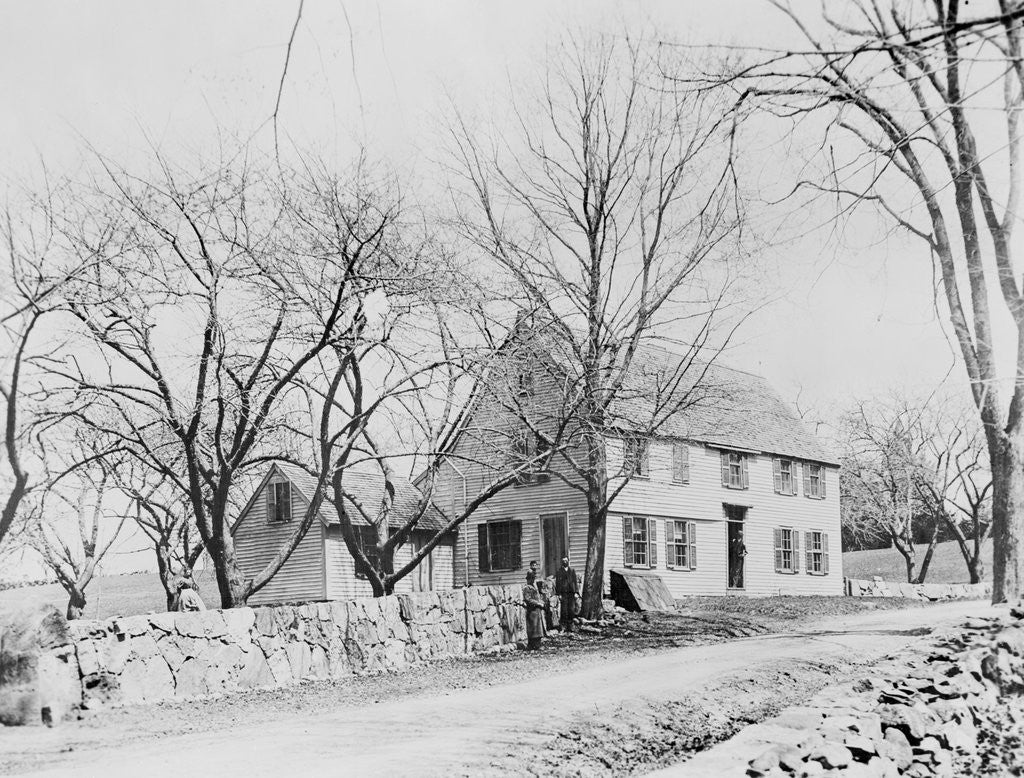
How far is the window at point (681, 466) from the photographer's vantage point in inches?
1249

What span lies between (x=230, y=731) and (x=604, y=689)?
4.25 metres

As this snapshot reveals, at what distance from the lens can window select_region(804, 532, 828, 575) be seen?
37.0 meters

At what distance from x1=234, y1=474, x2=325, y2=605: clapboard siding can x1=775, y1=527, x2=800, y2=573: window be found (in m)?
15.2

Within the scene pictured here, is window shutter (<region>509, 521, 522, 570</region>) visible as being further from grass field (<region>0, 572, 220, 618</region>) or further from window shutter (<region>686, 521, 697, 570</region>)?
grass field (<region>0, 572, 220, 618</region>)

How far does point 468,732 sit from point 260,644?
5.48m

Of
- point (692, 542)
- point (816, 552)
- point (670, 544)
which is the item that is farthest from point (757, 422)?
point (670, 544)

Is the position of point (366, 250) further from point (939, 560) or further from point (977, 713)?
point (939, 560)

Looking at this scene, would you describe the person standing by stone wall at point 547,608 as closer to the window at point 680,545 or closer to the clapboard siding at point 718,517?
the clapboard siding at point 718,517

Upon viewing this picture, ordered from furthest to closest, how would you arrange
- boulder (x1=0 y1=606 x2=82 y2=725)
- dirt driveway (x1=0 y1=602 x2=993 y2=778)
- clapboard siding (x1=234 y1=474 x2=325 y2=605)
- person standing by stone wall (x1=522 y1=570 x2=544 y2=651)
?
clapboard siding (x1=234 y1=474 x2=325 y2=605), person standing by stone wall (x1=522 y1=570 x2=544 y2=651), boulder (x1=0 y1=606 x2=82 y2=725), dirt driveway (x1=0 y1=602 x2=993 y2=778)

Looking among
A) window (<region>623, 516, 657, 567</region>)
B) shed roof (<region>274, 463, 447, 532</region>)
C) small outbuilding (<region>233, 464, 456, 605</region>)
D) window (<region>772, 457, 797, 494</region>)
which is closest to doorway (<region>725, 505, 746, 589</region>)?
window (<region>772, 457, 797, 494</region>)

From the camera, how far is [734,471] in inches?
1350

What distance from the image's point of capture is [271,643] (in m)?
13.9

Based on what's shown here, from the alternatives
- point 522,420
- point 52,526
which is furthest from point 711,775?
point 52,526

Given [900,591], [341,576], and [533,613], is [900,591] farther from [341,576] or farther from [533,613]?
[533,613]
